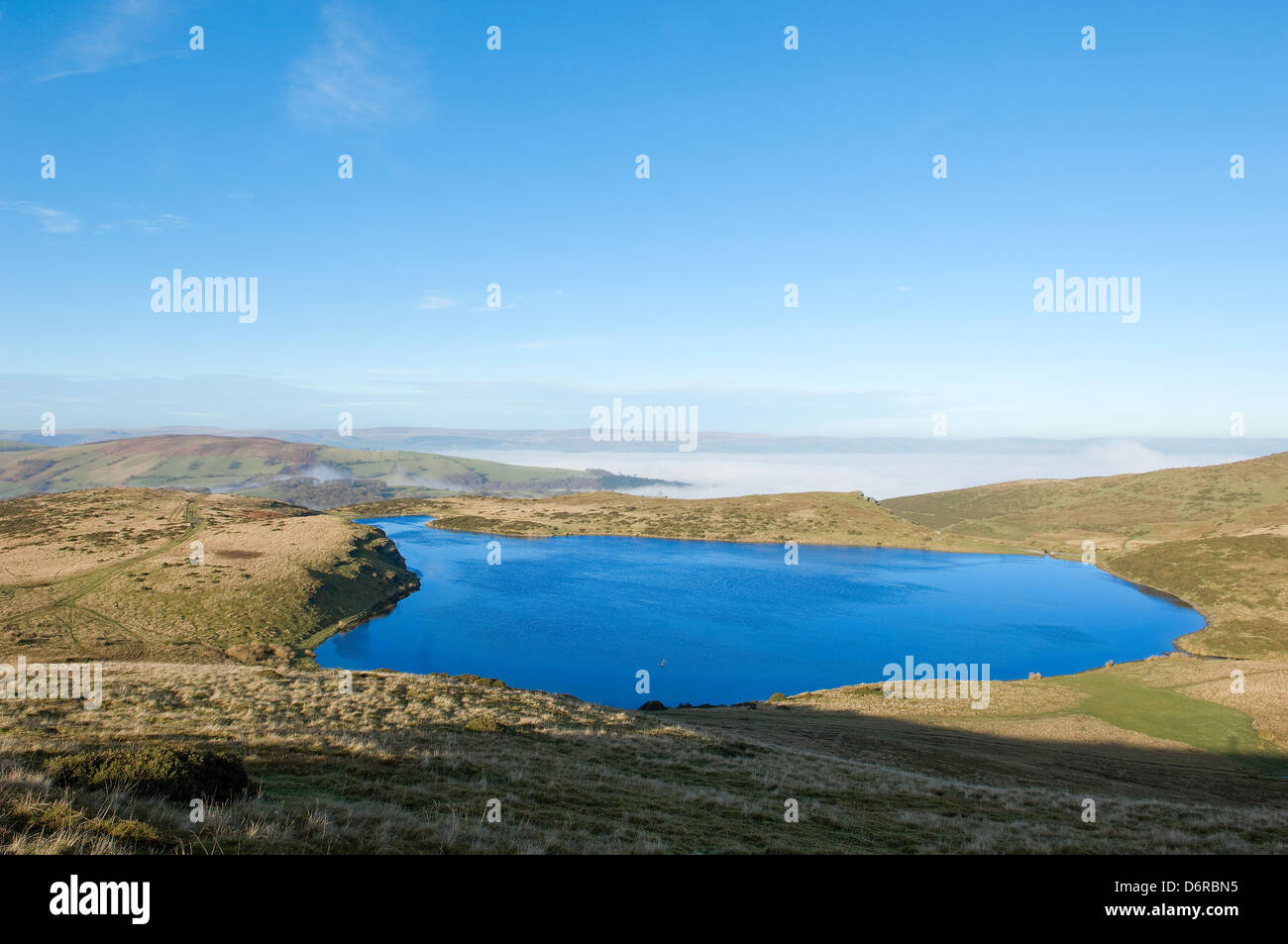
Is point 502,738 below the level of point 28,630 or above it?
above

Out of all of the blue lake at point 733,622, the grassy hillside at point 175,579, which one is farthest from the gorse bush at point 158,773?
the grassy hillside at point 175,579

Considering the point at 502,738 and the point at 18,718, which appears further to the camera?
the point at 502,738

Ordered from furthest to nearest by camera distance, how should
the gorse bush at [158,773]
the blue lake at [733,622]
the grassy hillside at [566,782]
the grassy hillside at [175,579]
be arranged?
the blue lake at [733,622]
the grassy hillside at [175,579]
the gorse bush at [158,773]
the grassy hillside at [566,782]

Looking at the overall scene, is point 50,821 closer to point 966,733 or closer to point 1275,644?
point 966,733

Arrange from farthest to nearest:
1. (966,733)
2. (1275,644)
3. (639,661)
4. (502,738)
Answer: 1. (1275,644)
2. (639,661)
3. (966,733)
4. (502,738)

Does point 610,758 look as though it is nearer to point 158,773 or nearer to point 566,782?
point 566,782

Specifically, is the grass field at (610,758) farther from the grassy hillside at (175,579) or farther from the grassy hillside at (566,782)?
the grassy hillside at (175,579)
